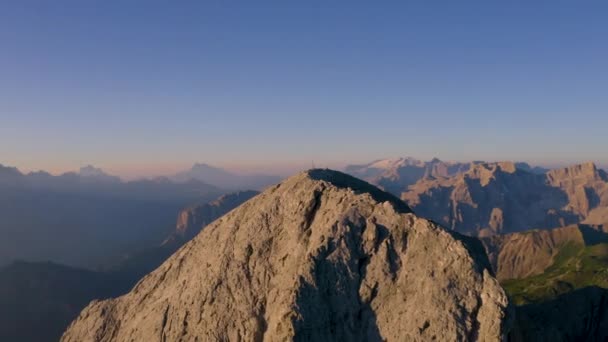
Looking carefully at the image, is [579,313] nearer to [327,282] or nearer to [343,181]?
[343,181]

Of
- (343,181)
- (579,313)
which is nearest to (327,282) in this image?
(343,181)

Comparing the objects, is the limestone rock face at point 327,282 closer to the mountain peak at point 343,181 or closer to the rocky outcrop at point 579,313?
the mountain peak at point 343,181

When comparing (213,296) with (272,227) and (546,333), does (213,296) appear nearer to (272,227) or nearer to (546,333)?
(272,227)

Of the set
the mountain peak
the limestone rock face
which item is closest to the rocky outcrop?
the mountain peak

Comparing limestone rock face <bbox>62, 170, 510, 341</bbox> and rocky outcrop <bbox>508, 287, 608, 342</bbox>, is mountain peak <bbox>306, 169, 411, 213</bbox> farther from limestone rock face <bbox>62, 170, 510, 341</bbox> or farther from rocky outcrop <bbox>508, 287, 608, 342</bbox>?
rocky outcrop <bbox>508, 287, 608, 342</bbox>

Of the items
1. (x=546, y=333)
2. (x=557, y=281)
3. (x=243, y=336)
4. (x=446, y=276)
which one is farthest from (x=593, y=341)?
(x=557, y=281)

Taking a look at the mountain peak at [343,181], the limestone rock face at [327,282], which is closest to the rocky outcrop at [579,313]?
the mountain peak at [343,181]

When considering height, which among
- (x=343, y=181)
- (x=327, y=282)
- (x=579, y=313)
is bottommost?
(x=579, y=313)

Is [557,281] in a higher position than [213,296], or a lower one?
lower

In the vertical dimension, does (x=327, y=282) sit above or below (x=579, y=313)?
above
